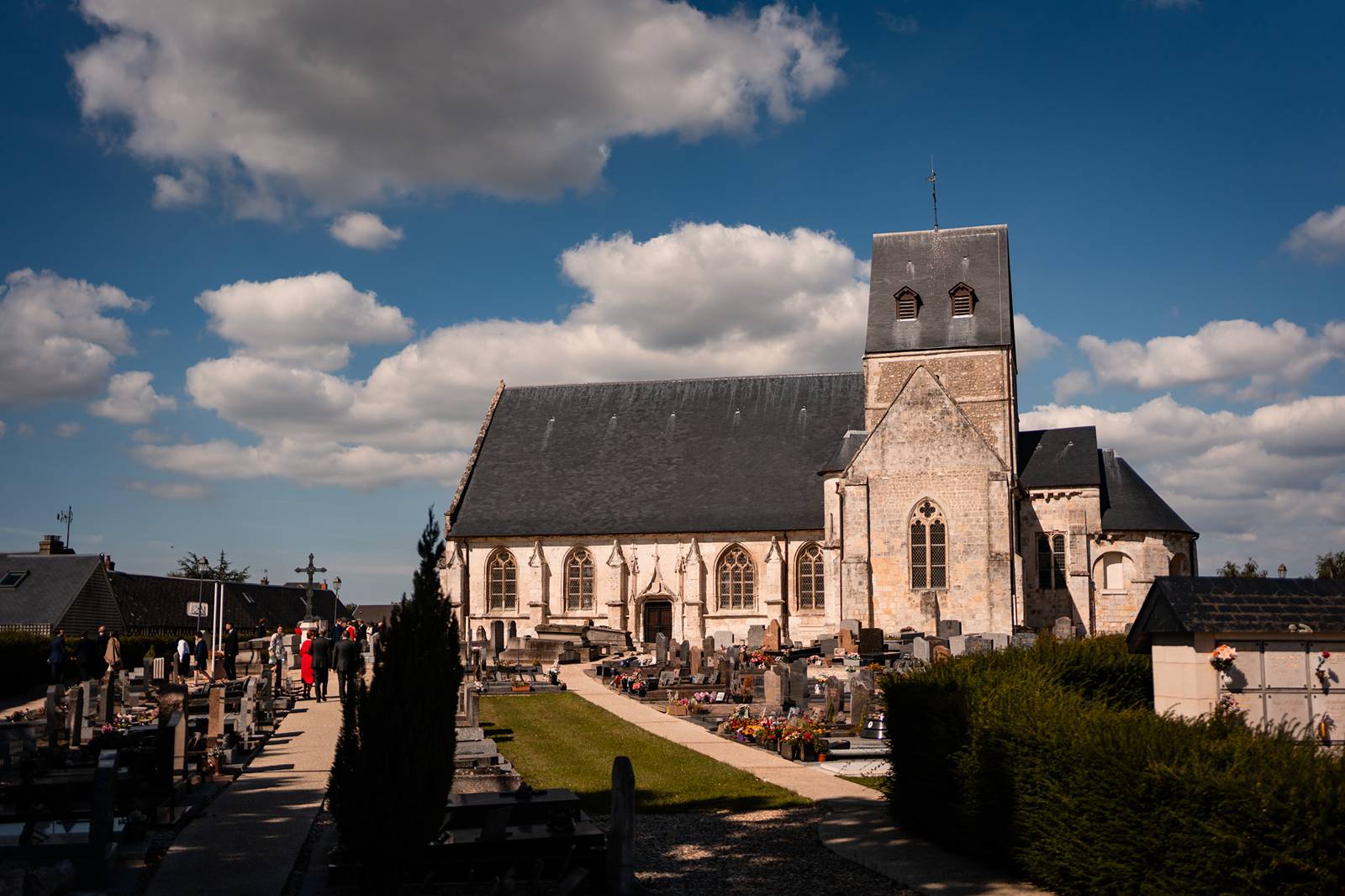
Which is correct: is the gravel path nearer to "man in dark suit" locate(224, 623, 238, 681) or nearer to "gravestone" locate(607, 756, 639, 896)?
"gravestone" locate(607, 756, 639, 896)

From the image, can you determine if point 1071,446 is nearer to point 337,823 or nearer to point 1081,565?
point 1081,565

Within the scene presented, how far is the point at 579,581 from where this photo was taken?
42.7m

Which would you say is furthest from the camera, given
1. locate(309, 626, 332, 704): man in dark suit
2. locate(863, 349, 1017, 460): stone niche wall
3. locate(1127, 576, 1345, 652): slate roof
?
locate(863, 349, 1017, 460): stone niche wall

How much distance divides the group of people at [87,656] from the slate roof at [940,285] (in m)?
26.1

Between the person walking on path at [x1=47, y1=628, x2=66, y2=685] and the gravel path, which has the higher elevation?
the person walking on path at [x1=47, y1=628, x2=66, y2=685]

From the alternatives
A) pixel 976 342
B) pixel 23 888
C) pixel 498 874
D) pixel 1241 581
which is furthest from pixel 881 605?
pixel 23 888

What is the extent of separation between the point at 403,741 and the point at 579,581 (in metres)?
35.2

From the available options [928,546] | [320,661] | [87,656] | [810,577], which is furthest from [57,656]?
[928,546]

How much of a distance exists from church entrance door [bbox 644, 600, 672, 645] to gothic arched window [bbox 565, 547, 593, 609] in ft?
7.19

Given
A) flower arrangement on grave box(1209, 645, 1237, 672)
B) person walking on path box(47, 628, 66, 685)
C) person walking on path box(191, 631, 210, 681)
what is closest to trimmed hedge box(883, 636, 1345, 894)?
flower arrangement on grave box(1209, 645, 1237, 672)

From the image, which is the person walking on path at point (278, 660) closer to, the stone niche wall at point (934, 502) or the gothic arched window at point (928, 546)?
the stone niche wall at point (934, 502)

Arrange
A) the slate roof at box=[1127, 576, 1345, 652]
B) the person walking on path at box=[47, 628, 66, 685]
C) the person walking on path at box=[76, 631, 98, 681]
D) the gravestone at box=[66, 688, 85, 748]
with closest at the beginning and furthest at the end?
the slate roof at box=[1127, 576, 1345, 652] < the gravestone at box=[66, 688, 85, 748] < the person walking on path at box=[76, 631, 98, 681] < the person walking on path at box=[47, 628, 66, 685]

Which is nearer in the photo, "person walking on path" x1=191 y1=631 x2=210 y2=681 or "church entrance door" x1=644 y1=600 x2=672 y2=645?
"person walking on path" x1=191 y1=631 x2=210 y2=681

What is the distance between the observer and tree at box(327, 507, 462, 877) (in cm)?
766
